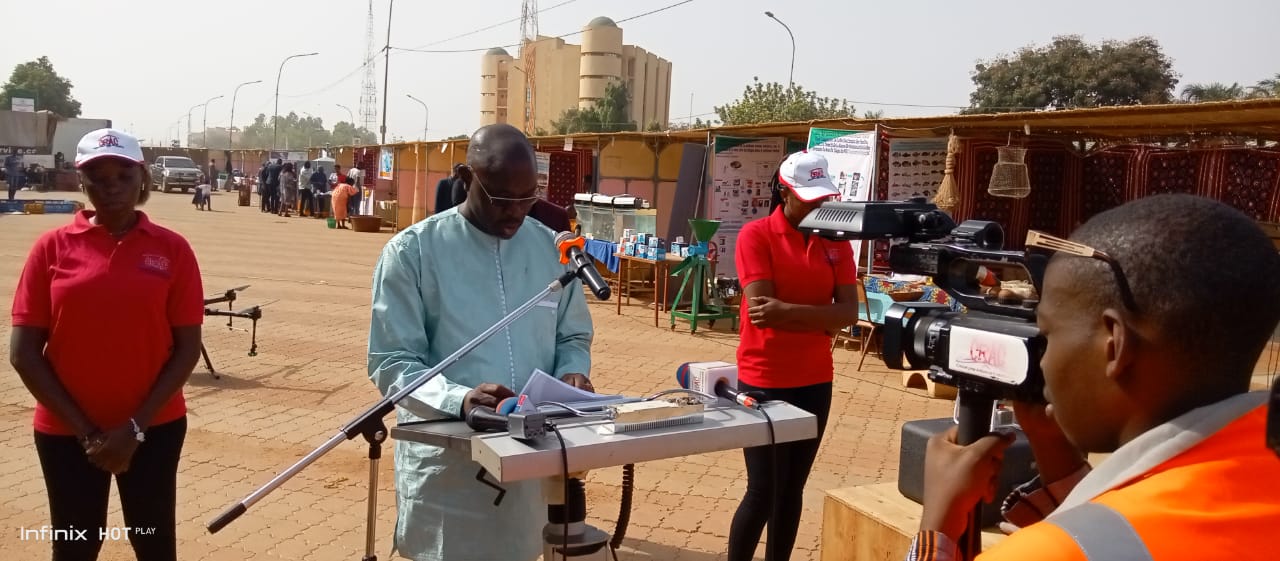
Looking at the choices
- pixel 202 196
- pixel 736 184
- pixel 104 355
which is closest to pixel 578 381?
pixel 104 355

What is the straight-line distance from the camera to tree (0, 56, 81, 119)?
78625mm

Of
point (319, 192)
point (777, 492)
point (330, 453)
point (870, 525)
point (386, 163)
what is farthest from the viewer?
point (319, 192)

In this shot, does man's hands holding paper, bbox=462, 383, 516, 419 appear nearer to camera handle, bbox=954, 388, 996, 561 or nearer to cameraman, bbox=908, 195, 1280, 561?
camera handle, bbox=954, 388, 996, 561

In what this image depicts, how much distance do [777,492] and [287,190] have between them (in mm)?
30574

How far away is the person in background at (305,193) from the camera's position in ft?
102

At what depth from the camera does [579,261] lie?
2406mm

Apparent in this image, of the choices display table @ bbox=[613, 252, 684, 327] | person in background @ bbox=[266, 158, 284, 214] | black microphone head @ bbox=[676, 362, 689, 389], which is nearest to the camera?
black microphone head @ bbox=[676, 362, 689, 389]

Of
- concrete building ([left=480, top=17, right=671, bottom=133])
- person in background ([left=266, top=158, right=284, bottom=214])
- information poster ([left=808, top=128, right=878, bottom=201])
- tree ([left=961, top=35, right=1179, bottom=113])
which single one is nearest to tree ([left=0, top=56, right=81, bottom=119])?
concrete building ([left=480, top=17, right=671, bottom=133])

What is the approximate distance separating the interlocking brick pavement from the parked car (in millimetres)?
33614

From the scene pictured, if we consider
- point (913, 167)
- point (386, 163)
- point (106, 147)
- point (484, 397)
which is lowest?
point (484, 397)

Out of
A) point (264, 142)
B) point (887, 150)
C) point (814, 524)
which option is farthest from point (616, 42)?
point (264, 142)

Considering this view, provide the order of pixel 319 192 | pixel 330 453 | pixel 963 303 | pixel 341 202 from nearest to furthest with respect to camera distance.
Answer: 1. pixel 963 303
2. pixel 330 453
3. pixel 341 202
4. pixel 319 192

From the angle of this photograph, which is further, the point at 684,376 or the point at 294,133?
the point at 294,133

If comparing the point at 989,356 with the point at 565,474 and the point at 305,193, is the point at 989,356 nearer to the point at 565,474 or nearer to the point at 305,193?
the point at 565,474
